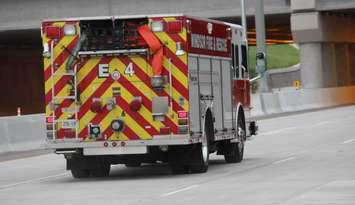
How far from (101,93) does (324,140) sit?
10106mm

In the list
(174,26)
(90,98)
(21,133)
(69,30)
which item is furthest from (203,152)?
(21,133)

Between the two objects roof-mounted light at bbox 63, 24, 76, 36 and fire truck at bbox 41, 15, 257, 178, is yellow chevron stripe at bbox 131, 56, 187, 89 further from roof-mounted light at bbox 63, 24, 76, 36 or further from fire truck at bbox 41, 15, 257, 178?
roof-mounted light at bbox 63, 24, 76, 36

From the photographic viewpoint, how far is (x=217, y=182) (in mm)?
16250

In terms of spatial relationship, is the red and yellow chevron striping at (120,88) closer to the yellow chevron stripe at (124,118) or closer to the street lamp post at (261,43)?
the yellow chevron stripe at (124,118)

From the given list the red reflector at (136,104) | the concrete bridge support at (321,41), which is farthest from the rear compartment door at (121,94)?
the concrete bridge support at (321,41)

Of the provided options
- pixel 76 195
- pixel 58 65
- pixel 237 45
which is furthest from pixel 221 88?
pixel 76 195

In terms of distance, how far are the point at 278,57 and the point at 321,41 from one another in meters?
71.3

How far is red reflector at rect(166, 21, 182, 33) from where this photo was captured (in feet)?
56.9

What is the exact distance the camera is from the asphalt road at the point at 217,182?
45.8ft

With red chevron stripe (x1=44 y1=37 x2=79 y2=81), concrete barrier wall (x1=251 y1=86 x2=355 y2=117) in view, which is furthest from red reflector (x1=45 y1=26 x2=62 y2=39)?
concrete barrier wall (x1=251 y1=86 x2=355 y2=117)

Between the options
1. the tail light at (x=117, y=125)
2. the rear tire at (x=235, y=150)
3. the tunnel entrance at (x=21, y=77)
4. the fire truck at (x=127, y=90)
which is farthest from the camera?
the tunnel entrance at (x=21, y=77)

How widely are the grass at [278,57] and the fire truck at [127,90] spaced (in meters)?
99.5

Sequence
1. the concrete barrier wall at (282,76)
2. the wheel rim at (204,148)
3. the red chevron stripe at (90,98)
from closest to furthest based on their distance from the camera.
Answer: the red chevron stripe at (90,98), the wheel rim at (204,148), the concrete barrier wall at (282,76)

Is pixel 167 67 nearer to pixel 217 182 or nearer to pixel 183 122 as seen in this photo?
pixel 183 122
